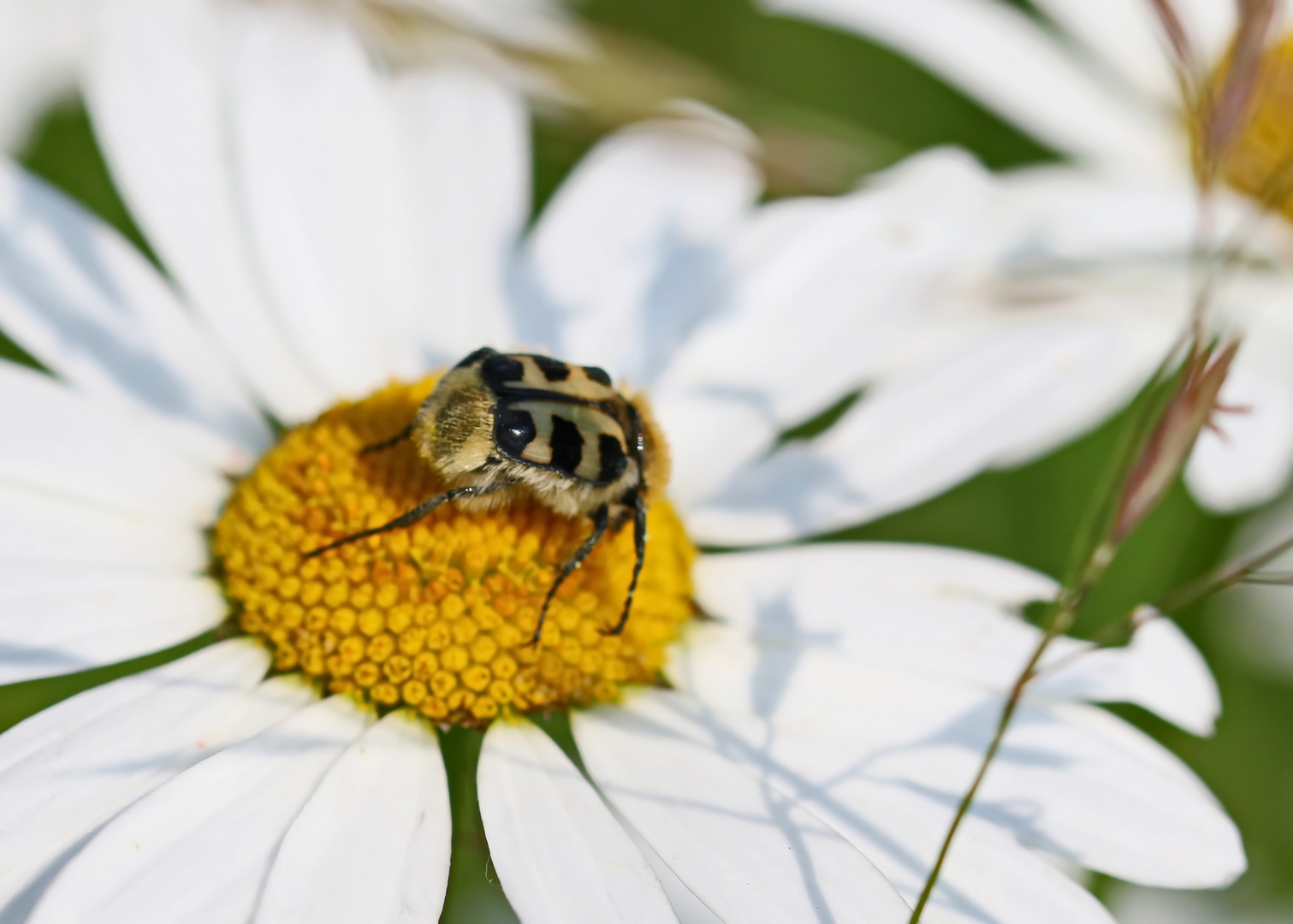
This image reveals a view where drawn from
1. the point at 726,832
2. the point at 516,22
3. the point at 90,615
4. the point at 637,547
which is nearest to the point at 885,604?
the point at 637,547

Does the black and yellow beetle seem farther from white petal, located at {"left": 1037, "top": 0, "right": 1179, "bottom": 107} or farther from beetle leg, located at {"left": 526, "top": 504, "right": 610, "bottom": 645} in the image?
white petal, located at {"left": 1037, "top": 0, "right": 1179, "bottom": 107}

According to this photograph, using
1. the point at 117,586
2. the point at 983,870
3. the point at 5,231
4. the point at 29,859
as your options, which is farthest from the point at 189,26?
the point at 983,870

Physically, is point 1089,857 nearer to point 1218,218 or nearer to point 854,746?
point 854,746

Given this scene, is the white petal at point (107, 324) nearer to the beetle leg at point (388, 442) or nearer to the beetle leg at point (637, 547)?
the beetle leg at point (388, 442)

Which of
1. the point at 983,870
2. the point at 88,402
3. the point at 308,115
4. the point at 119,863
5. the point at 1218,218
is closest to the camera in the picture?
the point at 119,863

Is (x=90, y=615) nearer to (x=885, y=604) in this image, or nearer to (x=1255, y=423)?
(x=885, y=604)

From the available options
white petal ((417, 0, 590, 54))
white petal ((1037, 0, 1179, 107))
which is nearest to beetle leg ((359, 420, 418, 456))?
white petal ((417, 0, 590, 54))
